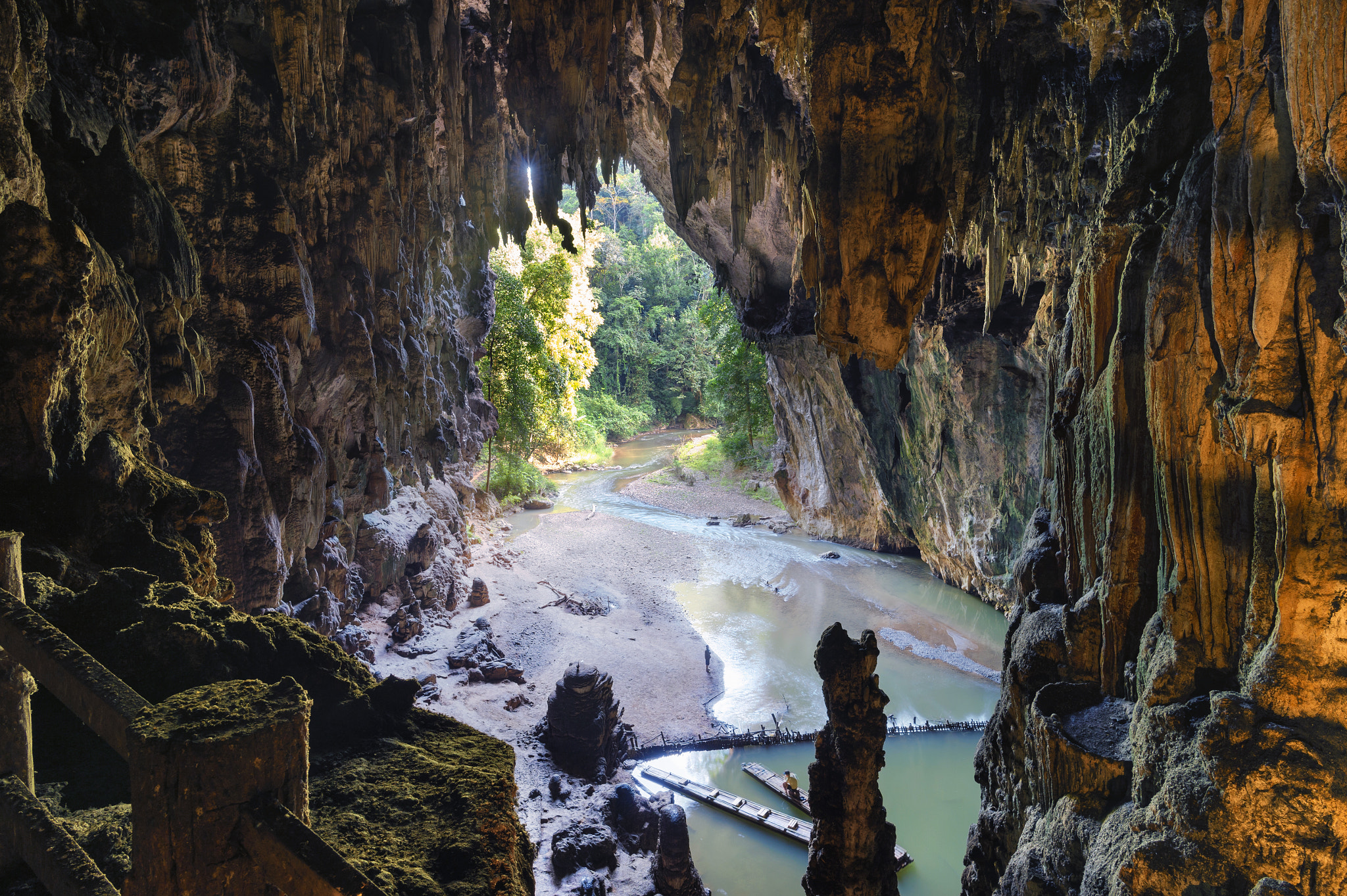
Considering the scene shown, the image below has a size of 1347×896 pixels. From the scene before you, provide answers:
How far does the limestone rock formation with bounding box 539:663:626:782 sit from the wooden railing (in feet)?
23.0

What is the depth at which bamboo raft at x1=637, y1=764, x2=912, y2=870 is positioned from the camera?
7414 millimetres

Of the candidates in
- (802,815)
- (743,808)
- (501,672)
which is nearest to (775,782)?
(802,815)

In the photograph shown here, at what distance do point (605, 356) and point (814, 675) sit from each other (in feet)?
81.1

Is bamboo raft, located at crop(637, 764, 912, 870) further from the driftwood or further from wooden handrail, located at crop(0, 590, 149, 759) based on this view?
wooden handrail, located at crop(0, 590, 149, 759)

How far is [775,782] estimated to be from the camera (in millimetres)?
8266

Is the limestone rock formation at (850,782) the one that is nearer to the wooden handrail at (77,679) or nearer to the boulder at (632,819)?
the boulder at (632,819)

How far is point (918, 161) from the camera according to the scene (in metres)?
4.53

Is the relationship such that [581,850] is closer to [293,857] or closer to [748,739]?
[748,739]

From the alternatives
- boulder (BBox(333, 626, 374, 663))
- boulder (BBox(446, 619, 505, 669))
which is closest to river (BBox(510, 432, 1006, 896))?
boulder (BBox(446, 619, 505, 669))

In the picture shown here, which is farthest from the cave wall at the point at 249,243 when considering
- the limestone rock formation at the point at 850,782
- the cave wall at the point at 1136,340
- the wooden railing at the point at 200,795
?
the limestone rock formation at the point at 850,782

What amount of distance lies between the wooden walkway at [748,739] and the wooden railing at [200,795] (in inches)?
316

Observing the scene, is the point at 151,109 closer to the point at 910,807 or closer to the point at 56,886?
the point at 56,886

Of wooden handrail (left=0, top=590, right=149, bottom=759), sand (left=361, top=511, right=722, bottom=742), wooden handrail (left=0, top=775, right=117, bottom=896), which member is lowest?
sand (left=361, top=511, right=722, bottom=742)

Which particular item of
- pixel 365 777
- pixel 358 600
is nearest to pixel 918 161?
pixel 365 777
